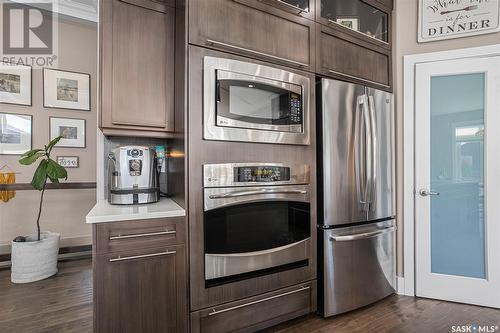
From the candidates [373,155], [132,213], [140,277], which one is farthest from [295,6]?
[140,277]

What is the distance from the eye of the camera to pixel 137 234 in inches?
59.6

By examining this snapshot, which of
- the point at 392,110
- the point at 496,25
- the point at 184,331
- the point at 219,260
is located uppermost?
the point at 496,25

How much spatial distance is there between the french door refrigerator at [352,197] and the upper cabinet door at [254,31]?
0.34 m

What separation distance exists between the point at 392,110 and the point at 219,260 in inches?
79.4

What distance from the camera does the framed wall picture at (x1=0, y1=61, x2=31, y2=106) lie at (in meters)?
3.32

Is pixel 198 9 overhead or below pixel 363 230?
overhead

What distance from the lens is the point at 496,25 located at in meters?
2.33

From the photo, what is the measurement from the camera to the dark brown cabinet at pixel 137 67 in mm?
1769

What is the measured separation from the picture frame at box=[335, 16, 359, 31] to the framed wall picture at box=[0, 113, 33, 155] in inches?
148

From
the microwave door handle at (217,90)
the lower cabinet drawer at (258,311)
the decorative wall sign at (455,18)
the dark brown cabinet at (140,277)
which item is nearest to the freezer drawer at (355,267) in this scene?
the lower cabinet drawer at (258,311)

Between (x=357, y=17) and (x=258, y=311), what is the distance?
2.51 m

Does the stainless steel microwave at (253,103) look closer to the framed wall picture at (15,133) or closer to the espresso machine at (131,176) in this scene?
the espresso machine at (131,176)

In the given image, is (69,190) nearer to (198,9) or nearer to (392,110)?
(198,9)

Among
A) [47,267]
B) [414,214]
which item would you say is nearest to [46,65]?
[47,267]
